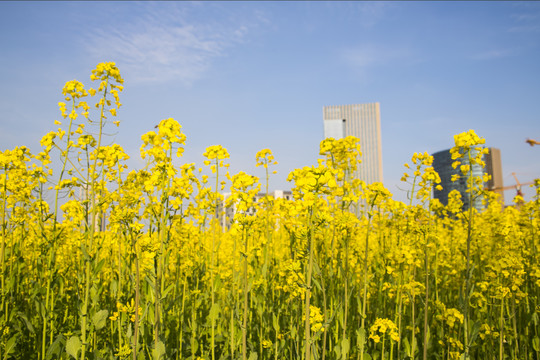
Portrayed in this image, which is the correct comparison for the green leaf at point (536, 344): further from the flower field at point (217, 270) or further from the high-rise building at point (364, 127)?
the high-rise building at point (364, 127)

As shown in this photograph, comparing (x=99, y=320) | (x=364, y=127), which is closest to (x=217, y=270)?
(x=99, y=320)

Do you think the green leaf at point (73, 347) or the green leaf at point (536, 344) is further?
the green leaf at point (536, 344)

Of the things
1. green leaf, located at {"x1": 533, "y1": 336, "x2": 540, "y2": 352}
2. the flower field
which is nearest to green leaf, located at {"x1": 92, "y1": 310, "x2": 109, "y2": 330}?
the flower field

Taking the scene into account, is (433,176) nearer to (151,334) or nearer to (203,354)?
(203,354)

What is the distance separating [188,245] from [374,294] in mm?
2536


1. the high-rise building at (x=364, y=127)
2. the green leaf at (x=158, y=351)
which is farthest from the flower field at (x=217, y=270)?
the high-rise building at (x=364, y=127)

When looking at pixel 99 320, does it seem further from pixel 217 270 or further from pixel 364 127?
pixel 364 127

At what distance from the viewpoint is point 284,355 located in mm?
3521

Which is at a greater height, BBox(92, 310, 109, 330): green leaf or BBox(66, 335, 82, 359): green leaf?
BBox(92, 310, 109, 330): green leaf

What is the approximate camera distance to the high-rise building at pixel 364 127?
163375 millimetres

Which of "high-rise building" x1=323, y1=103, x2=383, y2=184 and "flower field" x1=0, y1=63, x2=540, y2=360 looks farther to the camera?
"high-rise building" x1=323, y1=103, x2=383, y2=184

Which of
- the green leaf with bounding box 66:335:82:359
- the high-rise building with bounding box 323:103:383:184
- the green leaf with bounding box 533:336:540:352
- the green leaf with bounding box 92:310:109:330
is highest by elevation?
the high-rise building with bounding box 323:103:383:184

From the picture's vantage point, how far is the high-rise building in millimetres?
163375

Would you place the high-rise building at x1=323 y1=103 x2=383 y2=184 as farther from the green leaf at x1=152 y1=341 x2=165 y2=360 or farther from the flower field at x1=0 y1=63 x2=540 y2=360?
the green leaf at x1=152 y1=341 x2=165 y2=360
